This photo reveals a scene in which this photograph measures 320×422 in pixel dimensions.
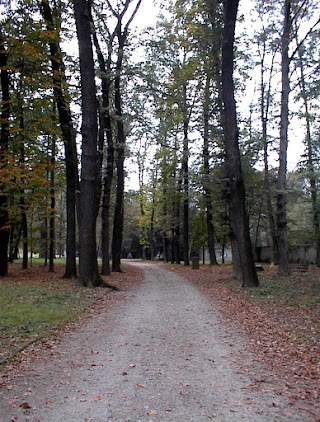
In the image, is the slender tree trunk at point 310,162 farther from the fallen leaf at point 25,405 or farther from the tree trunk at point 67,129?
the fallen leaf at point 25,405

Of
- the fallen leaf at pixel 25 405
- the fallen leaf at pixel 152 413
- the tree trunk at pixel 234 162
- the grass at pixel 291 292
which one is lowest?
the fallen leaf at pixel 152 413

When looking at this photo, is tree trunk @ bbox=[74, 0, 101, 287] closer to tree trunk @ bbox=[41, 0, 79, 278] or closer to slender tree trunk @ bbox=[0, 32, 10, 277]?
tree trunk @ bbox=[41, 0, 79, 278]

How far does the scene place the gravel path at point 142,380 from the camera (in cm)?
425

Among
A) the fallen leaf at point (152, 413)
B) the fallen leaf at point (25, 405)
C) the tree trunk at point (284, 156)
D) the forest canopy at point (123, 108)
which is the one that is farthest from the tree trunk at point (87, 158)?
the fallen leaf at point (152, 413)

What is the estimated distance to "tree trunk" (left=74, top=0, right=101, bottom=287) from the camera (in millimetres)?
14211

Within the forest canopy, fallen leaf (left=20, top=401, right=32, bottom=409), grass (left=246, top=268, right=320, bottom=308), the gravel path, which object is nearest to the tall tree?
the forest canopy

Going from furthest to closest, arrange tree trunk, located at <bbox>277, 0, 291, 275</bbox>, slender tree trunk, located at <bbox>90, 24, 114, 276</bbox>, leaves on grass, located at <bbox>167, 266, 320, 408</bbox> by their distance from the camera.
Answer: tree trunk, located at <bbox>277, 0, 291, 275</bbox>
slender tree trunk, located at <bbox>90, 24, 114, 276</bbox>
leaves on grass, located at <bbox>167, 266, 320, 408</bbox>

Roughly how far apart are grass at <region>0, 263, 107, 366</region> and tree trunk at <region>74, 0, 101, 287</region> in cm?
98

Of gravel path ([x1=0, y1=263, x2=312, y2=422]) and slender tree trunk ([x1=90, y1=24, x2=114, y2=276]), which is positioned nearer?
gravel path ([x1=0, y1=263, x2=312, y2=422])

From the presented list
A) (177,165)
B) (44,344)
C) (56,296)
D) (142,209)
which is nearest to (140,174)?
(142,209)

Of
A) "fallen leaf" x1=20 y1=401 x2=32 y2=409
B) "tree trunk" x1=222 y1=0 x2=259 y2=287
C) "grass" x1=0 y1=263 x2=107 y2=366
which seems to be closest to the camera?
"fallen leaf" x1=20 y1=401 x2=32 y2=409

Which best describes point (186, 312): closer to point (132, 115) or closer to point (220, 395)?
point (220, 395)

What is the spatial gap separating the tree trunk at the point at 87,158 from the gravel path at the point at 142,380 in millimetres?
5588

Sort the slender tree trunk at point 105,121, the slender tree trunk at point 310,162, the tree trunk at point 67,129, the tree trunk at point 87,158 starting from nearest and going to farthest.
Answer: the tree trunk at point 87,158 → the tree trunk at point 67,129 → the slender tree trunk at point 105,121 → the slender tree trunk at point 310,162
